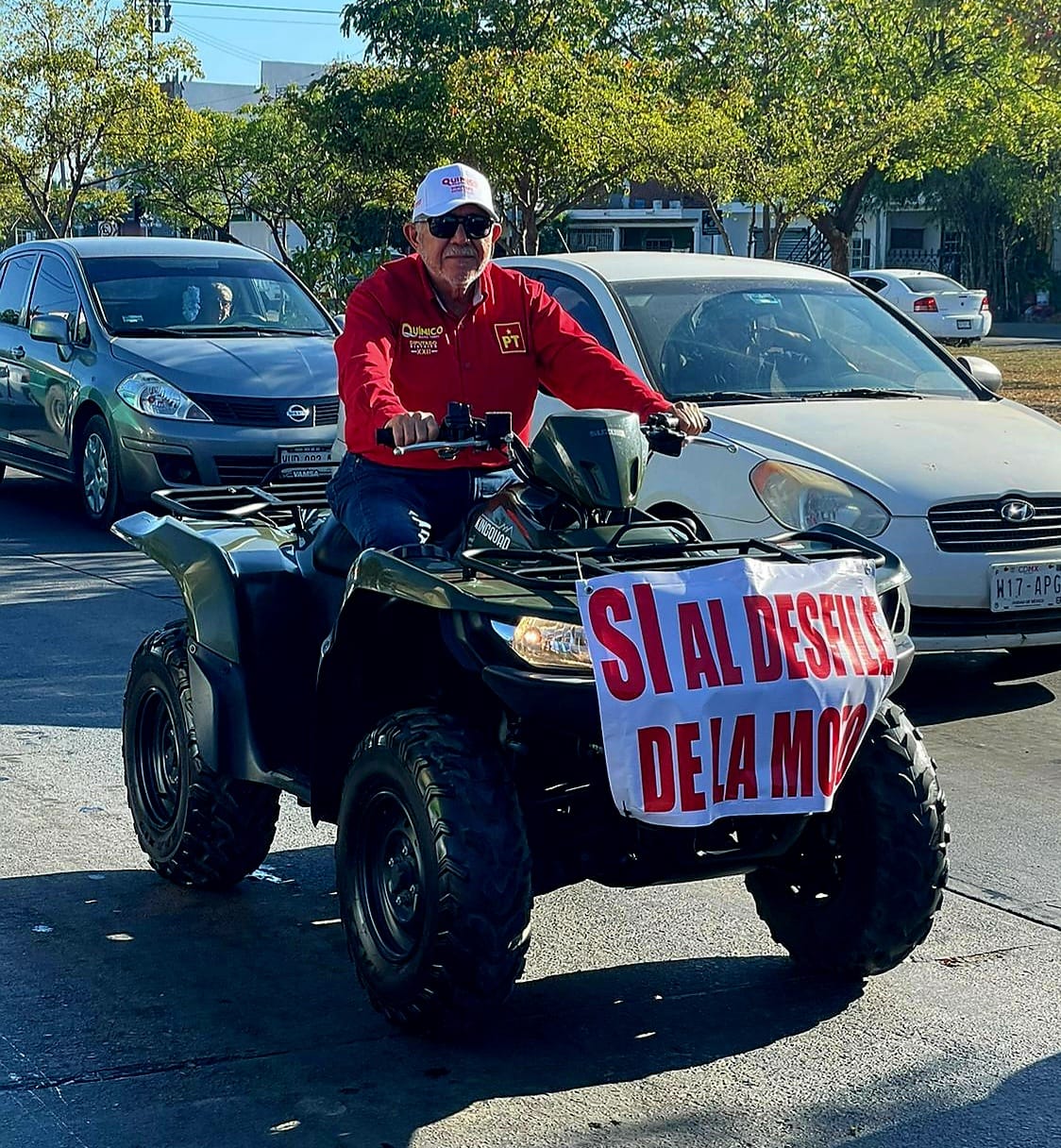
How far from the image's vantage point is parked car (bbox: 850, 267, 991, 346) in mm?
35156

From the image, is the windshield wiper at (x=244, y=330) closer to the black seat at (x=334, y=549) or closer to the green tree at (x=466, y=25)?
the black seat at (x=334, y=549)

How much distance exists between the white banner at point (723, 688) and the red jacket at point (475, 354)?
3.80 feet

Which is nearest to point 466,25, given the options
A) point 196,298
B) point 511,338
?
point 196,298

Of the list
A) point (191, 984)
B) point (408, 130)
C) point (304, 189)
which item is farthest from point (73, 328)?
point (304, 189)

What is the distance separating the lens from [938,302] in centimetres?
3525

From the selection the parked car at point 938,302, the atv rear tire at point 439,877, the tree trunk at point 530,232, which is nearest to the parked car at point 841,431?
the atv rear tire at point 439,877

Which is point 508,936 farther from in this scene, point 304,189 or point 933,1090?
point 304,189

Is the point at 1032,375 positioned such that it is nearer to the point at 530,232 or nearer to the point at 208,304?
the point at 530,232

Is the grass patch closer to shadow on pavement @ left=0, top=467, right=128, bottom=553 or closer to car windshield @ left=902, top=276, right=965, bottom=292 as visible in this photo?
car windshield @ left=902, top=276, right=965, bottom=292

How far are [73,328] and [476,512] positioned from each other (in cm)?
881

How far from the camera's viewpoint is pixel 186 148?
39688mm

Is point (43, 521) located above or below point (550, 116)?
below

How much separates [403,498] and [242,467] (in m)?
7.03

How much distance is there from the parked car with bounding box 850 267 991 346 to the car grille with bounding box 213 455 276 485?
25.1m
